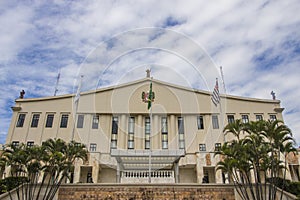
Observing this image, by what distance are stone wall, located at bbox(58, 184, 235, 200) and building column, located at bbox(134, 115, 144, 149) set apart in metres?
12.3

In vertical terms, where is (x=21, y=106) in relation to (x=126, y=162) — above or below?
above

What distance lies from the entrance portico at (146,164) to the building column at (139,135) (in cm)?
389

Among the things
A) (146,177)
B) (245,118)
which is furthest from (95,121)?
(245,118)

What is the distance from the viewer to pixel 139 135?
2995 centimetres

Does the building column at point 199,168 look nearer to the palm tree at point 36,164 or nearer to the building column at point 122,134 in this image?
the building column at point 122,134

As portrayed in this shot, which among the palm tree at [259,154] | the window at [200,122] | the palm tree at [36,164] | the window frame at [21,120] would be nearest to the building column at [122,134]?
the window at [200,122]

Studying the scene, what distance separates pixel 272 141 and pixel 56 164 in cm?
1503

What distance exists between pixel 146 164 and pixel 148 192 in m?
7.57

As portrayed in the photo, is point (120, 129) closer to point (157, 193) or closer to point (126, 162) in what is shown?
point (126, 162)

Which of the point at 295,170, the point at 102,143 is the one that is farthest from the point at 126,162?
the point at 295,170

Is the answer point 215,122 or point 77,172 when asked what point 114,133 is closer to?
point 77,172

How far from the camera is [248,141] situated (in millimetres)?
16531

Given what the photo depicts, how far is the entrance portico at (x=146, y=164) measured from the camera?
19.4m

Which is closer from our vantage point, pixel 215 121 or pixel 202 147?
pixel 202 147
